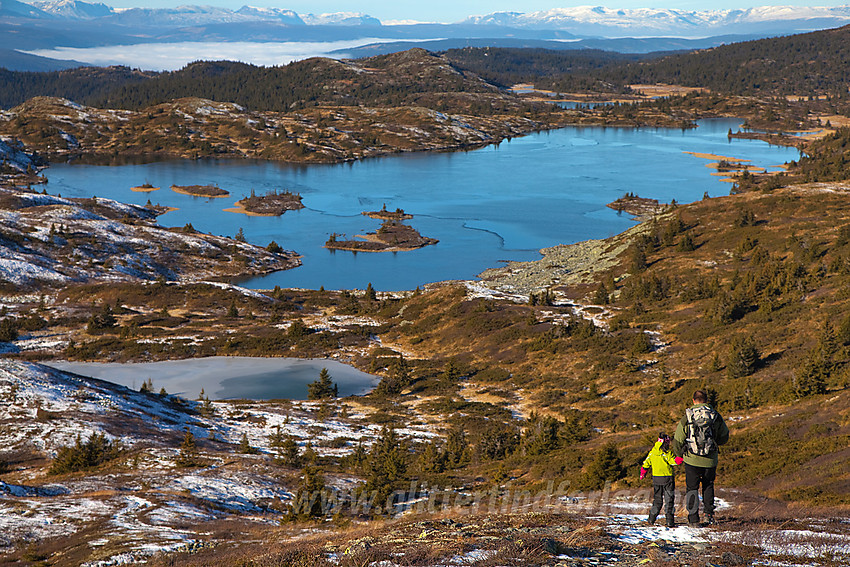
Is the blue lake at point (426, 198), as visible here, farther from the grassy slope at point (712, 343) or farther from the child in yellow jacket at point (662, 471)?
the child in yellow jacket at point (662, 471)

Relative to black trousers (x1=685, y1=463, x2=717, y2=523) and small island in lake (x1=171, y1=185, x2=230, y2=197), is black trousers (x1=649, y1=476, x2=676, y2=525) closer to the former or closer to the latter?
black trousers (x1=685, y1=463, x2=717, y2=523)

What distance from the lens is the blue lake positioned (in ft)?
343

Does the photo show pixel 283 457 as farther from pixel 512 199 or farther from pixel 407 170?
pixel 407 170

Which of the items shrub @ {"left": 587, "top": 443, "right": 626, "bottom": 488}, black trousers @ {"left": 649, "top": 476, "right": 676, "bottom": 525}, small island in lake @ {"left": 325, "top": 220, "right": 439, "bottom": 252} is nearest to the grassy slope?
shrub @ {"left": 587, "top": 443, "right": 626, "bottom": 488}

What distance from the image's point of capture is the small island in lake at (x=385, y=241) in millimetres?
112812

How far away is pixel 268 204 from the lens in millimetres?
141625

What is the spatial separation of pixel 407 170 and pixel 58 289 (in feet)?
399

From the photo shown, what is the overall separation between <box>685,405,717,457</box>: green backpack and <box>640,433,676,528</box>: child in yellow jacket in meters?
0.72

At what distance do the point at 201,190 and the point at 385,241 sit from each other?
197 ft

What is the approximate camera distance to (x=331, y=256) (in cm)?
10856

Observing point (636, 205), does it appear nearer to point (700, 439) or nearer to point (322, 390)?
point (322, 390)

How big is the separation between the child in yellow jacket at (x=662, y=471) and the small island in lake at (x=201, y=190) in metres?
146

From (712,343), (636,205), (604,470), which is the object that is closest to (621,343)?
(712,343)

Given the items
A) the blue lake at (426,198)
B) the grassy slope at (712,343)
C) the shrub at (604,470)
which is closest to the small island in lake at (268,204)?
the blue lake at (426,198)
